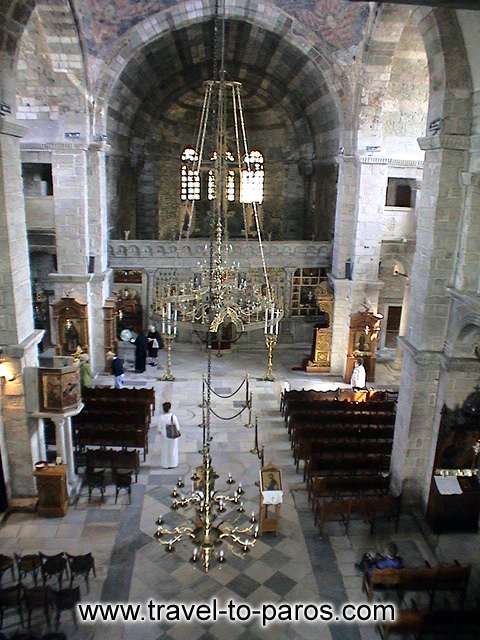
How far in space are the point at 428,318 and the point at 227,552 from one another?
18.5ft

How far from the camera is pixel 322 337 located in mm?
19172

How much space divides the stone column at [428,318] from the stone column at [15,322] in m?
7.36

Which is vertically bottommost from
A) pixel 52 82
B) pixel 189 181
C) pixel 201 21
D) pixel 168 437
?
pixel 168 437

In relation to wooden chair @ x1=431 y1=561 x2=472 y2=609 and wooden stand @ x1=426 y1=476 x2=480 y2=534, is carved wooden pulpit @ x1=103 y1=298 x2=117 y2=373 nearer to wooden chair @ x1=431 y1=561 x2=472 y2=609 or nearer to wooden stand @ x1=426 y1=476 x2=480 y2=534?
wooden stand @ x1=426 y1=476 x2=480 y2=534

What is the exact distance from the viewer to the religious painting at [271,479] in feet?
34.1

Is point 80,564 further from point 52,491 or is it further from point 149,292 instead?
point 149,292

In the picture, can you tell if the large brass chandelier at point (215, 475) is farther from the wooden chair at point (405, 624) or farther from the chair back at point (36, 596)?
the wooden chair at point (405, 624)

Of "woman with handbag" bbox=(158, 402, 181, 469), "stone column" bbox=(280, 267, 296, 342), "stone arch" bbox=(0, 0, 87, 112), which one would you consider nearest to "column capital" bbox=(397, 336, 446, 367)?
"woman with handbag" bbox=(158, 402, 181, 469)

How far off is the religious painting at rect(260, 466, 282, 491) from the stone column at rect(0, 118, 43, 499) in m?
4.58

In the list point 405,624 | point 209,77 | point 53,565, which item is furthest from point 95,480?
point 209,77

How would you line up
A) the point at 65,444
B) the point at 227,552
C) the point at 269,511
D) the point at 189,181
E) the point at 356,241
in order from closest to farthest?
the point at 227,552
the point at 269,511
the point at 65,444
the point at 356,241
the point at 189,181

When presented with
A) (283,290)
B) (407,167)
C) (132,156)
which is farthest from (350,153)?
(132,156)

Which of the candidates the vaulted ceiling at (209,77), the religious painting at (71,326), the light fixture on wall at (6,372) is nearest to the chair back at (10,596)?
the light fixture on wall at (6,372)

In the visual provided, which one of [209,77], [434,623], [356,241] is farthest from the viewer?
[209,77]
